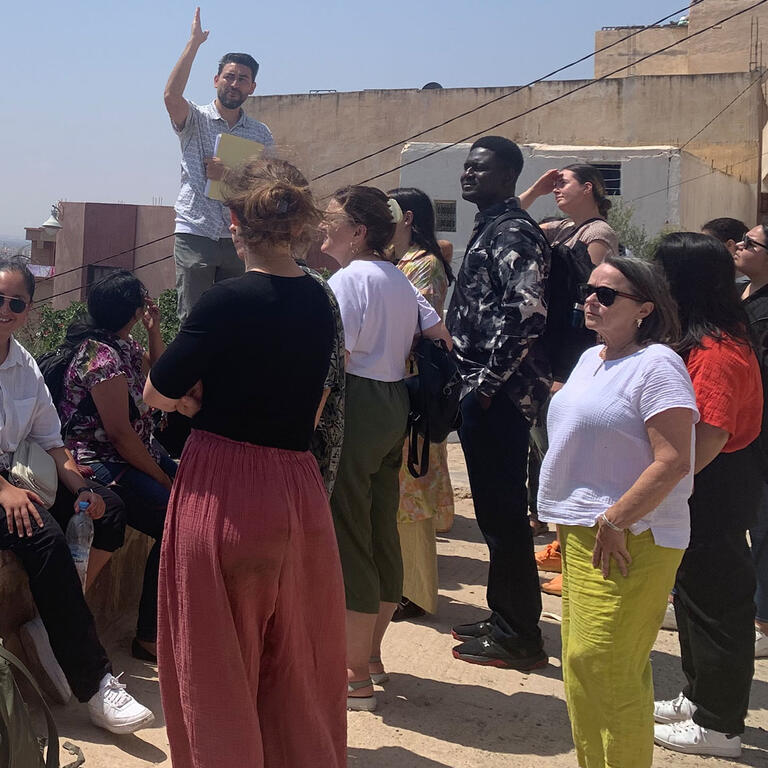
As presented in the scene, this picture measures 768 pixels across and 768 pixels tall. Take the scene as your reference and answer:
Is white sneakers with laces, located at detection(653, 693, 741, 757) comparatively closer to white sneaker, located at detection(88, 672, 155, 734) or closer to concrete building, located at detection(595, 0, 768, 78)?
white sneaker, located at detection(88, 672, 155, 734)

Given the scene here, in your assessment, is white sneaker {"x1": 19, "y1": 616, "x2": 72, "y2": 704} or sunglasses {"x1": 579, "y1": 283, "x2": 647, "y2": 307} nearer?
sunglasses {"x1": 579, "y1": 283, "x2": 647, "y2": 307}

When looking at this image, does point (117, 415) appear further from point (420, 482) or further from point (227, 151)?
point (227, 151)

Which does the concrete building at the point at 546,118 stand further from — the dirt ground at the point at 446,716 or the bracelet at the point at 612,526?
the bracelet at the point at 612,526

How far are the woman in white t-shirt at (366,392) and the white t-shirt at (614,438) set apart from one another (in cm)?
90

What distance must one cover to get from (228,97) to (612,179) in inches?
771

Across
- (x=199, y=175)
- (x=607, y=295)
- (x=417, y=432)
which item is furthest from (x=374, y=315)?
(x=199, y=175)

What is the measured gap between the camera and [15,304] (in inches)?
162

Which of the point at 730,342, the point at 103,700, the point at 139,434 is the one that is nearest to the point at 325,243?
the point at 139,434

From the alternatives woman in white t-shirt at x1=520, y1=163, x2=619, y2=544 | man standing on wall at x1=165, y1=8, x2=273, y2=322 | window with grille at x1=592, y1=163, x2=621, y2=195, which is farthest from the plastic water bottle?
window with grille at x1=592, y1=163, x2=621, y2=195

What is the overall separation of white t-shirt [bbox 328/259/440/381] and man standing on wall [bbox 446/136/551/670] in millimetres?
487

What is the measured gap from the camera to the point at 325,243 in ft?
13.4

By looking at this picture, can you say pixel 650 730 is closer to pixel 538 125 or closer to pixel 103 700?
pixel 103 700

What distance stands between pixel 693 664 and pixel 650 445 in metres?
1.24

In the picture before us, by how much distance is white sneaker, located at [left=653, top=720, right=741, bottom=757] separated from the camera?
12.2 feet
